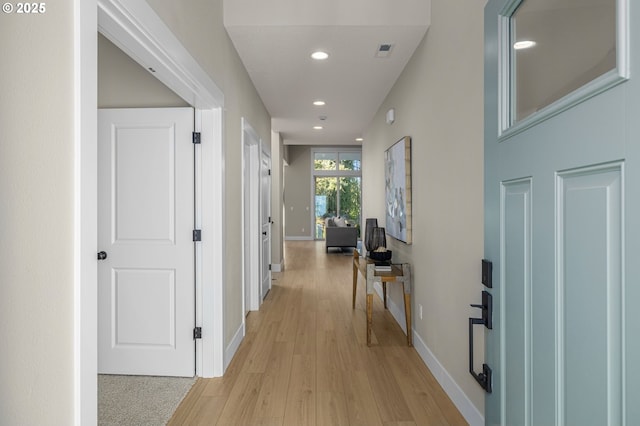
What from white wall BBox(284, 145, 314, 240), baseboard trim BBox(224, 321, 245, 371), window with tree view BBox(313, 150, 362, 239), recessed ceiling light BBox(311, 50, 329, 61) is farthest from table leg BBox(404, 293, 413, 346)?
white wall BBox(284, 145, 314, 240)

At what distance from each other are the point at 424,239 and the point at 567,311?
2.19 metres

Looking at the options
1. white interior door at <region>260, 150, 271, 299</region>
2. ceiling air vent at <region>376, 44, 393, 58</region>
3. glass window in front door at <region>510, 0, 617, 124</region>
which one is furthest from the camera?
white interior door at <region>260, 150, 271, 299</region>

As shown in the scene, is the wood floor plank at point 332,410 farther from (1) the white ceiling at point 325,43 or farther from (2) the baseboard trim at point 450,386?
(1) the white ceiling at point 325,43

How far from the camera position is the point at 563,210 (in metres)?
0.83

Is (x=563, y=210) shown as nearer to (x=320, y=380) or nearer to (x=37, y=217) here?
(x=37, y=217)

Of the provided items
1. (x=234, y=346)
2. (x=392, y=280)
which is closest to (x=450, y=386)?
(x=392, y=280)

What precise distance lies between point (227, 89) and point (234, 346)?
2081 mm

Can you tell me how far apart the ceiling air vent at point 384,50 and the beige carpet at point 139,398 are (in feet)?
9.72

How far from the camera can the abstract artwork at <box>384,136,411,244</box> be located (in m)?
3.37

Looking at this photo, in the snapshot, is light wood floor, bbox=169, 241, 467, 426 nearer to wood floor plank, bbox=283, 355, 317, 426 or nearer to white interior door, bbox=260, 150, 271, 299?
wood floor plank, bbox=283, 355, 317, 426

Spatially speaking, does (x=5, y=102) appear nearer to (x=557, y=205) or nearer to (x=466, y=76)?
(x=557, y=205)

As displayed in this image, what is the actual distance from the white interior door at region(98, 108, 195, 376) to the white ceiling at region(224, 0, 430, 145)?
0.92m

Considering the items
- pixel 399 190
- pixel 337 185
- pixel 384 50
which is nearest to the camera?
pixel 384 50

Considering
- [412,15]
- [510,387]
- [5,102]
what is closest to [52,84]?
[5,102]
